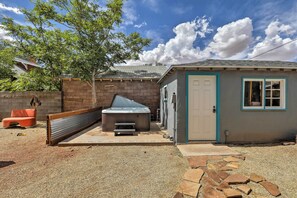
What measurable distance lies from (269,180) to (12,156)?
639 centimetres

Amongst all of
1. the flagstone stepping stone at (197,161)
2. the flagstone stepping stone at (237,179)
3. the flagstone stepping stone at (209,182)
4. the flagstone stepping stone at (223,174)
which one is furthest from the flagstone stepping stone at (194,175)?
the flagstone stepping stone at (237,179)

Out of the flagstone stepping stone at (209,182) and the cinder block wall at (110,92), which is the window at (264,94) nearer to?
the flagstone stepping stone at (209,182)

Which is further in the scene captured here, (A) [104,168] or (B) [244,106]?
(B) [244,106]

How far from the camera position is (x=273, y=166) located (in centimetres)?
342

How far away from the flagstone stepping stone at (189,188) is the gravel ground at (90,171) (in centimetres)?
12

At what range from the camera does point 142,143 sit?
5.04 meters

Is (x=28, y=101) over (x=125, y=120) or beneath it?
over

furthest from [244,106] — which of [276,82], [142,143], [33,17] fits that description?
[33,17]

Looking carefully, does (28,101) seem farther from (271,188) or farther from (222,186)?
(271,188)

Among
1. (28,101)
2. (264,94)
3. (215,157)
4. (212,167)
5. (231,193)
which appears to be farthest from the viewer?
(28,101)

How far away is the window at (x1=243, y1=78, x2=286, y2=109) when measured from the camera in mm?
5301

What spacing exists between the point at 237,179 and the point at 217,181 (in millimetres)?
396

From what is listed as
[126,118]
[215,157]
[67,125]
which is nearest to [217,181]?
[215,157]

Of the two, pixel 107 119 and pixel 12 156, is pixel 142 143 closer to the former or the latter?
pixel 107 119
